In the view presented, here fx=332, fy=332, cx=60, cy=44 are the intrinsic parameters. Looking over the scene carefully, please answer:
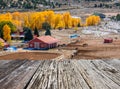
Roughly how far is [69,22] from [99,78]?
120 meters

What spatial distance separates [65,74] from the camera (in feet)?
24.2

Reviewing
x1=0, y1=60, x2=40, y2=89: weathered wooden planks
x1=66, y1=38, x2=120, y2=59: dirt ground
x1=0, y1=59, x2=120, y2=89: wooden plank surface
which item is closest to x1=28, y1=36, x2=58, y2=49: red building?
x1=66, y1=38, x2=120, y2=59: dirt ground

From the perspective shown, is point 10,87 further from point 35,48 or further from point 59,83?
point 35,48

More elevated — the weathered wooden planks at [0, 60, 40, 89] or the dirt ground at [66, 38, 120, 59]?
the weathered wooden planks at [0, 60, 40, 89]

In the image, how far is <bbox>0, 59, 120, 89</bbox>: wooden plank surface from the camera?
6.13 metres

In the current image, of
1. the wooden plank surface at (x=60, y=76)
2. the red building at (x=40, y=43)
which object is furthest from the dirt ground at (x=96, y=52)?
the wooden plank surface at (x=60, y=76)

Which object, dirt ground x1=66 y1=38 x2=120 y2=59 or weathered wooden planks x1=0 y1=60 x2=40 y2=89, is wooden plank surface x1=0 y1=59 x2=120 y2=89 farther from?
dirt ground x1=66 y1=38 x2=120 y2=59

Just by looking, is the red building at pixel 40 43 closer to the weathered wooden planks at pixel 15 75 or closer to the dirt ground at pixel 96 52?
the dirt ground at pixel 96 52

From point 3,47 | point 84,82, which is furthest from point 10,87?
point 3,47

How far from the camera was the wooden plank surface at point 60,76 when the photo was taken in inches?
241

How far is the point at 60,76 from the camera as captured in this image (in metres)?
7.07

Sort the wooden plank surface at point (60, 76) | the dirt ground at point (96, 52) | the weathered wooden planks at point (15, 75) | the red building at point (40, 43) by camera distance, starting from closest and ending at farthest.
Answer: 1. the wooden plank surface at point (60, 76)
2. the weathered wooden planks at point (15, 75)
3. the dirt ground at point (96, 52)
4. the red building at point (40, 43)

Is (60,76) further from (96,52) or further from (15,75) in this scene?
(96,52)

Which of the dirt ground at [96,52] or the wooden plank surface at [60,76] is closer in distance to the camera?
the wooden plank surface at [60,76]
